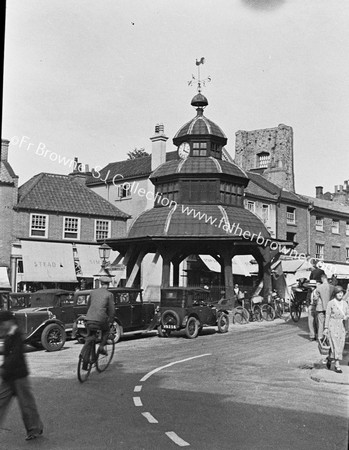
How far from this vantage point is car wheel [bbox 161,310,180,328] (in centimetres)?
1977

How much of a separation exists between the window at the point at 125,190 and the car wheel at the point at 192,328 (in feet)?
83.8

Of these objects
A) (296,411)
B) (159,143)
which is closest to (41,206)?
(159,143)

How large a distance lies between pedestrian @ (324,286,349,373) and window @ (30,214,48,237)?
2679cm

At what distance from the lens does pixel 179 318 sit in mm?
19750

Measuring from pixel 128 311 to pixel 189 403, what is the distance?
35.4ft

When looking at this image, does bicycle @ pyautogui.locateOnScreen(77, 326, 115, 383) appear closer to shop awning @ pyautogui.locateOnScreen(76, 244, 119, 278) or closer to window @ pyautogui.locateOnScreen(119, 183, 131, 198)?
shop awning @ pyautogui.locateOnScreen(76, 244, 119, 278)

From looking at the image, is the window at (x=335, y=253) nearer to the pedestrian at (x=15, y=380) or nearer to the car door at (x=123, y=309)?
the car door at (x=123, y=309)

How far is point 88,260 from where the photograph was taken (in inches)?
1486

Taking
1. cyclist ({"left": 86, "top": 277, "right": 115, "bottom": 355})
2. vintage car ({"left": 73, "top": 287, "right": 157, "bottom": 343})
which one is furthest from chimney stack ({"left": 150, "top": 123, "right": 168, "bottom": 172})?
cyclist ({"left": 86, "top": 277, "right": 115, "bottom": 355})

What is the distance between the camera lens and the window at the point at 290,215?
48.2 meters

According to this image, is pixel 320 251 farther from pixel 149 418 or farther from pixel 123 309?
pixel 149 418

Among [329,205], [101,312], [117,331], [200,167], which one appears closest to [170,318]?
[117,331]

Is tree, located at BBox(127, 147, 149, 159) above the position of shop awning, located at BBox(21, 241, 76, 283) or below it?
above

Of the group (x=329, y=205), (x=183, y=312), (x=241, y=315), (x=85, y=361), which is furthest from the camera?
(x=329, y=205)
